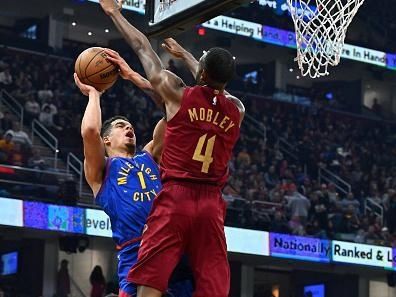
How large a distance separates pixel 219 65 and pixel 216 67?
0.7 inches

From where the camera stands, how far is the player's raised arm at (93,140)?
561cm

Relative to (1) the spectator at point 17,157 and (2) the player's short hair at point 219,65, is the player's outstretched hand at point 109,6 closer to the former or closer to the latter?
(2) the player's short hair at point 219,65

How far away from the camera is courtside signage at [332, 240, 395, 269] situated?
790 inches

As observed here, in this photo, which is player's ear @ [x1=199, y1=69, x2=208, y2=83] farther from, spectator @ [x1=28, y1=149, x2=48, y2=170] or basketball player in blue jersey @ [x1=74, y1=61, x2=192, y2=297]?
spectator @ [x1=28, y1=149, x2=48, y2=170]

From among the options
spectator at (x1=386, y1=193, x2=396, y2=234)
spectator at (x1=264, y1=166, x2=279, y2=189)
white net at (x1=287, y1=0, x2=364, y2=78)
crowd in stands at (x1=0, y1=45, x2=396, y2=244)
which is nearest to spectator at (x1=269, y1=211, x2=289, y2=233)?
crowd in stands at (x1=0, y1=45, x2=396, y2=244)

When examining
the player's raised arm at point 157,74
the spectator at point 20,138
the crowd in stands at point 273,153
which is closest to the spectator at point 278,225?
the crowd in stands at point 273,153

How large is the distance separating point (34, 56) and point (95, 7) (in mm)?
2829

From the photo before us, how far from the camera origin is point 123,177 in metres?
5.69

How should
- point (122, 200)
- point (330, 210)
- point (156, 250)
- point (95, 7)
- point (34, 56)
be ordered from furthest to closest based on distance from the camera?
point (95, 7) < point (34, 56) < point (330, 210) < point (122, 200) < point (156, 250)

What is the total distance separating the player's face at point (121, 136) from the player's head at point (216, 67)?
87cm

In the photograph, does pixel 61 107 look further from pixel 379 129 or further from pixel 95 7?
pixel 379 129

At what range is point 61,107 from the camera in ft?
67.4

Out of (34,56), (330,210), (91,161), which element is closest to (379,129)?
(330,210)

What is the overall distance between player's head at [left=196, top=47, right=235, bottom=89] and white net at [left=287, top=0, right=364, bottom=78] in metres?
2.64
